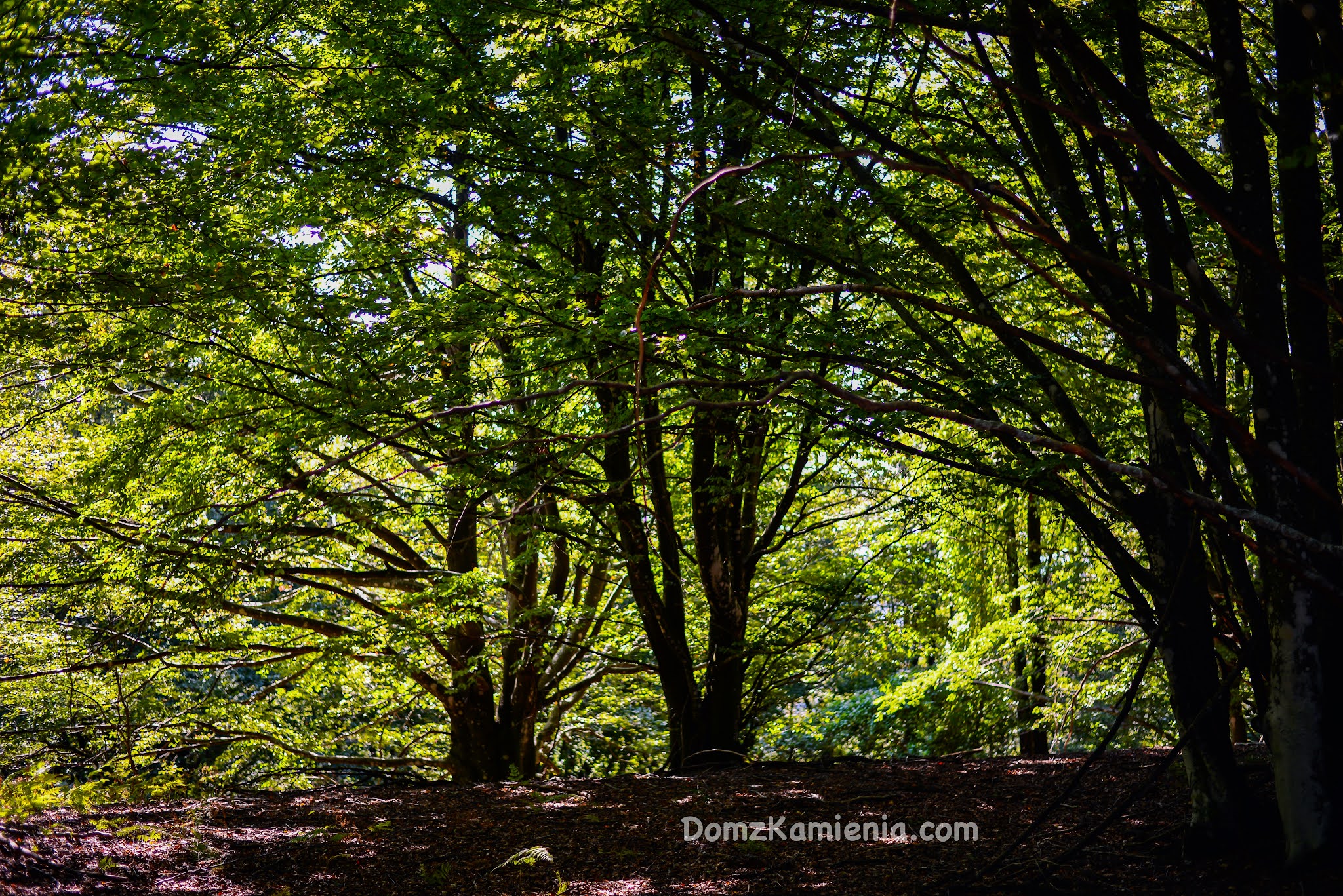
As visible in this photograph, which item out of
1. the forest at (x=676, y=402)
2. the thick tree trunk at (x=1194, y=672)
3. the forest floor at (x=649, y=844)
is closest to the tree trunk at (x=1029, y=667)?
the forest at (x=676, y=402)

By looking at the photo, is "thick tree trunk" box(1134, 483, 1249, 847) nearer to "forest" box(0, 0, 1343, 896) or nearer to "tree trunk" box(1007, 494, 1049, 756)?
"forest" box(0, 0, 1343, 896)

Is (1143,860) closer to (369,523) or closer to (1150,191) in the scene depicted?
(1150,191)

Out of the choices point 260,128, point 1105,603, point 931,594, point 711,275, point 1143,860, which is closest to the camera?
point 1143,860

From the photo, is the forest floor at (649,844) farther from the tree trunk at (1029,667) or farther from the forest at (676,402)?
the tree trunk at (1029,667)

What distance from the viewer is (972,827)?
4.46 meters

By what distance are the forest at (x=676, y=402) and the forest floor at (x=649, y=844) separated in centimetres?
4

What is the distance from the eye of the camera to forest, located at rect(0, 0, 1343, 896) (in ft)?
10.8

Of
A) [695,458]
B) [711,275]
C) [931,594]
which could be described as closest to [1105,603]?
[931,594]

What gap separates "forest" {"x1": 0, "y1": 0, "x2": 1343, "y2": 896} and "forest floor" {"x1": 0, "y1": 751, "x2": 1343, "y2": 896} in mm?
42

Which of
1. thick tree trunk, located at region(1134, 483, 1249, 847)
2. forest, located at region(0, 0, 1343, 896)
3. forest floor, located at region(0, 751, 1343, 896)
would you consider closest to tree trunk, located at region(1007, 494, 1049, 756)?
forest, located at region(0, 0, 1343, 896)

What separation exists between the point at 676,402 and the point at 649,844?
2.20 m

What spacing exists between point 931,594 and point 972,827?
24.6 feet

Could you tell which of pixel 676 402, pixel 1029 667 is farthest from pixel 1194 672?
pixel 1029 667

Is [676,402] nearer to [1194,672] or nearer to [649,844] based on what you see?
[649,844]
